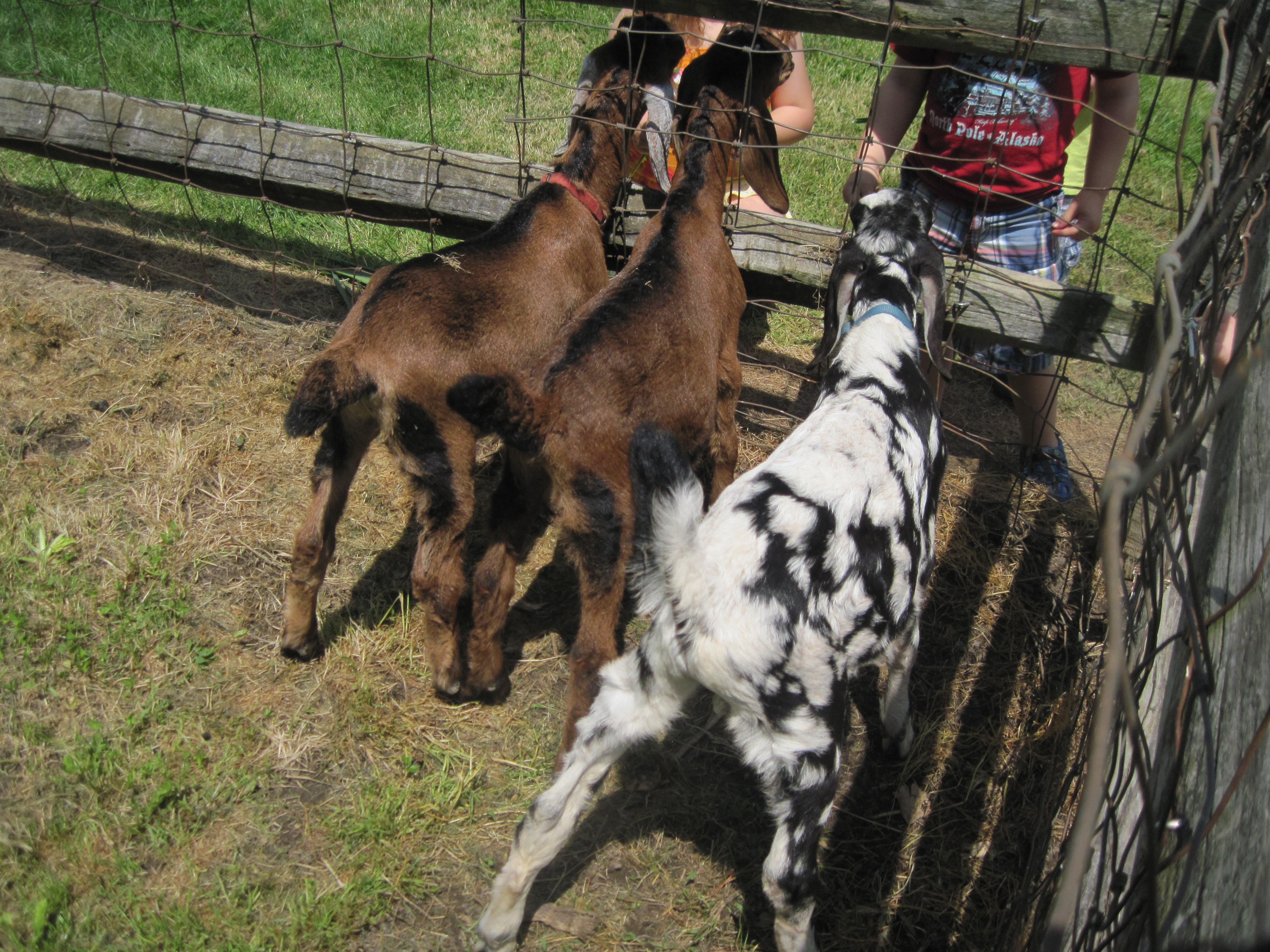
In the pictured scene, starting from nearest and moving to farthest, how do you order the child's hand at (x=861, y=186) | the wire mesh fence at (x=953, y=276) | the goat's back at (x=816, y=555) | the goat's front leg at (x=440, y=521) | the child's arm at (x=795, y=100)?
the wire mesh fence at (x=953, y=276) → the goat's back at (x=816, y=555) → the goat's front leg at (x=440, y=521) → the child's hand at (x=861, y=186) → the child's arm at (x=795, y=100)

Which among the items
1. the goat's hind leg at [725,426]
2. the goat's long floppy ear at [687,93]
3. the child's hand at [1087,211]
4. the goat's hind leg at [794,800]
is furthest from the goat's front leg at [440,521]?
the child's hand at [1087,211]

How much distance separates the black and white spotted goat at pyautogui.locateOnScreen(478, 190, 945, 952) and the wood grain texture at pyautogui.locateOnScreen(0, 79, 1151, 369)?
1160mm

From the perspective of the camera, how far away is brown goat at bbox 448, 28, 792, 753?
286 centimetres

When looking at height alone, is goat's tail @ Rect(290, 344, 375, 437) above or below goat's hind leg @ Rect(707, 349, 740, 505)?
above

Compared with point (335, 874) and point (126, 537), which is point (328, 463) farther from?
point (335, 874)

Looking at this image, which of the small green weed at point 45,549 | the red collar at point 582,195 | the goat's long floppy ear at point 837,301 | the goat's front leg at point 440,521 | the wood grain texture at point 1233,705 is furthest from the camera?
the red collar at point 582,195

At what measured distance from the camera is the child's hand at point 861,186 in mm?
3957

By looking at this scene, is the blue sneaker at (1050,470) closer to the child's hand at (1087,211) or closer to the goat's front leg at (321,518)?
the child's hand at (1087,211)

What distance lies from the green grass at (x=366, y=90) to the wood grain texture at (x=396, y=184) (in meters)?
0.63

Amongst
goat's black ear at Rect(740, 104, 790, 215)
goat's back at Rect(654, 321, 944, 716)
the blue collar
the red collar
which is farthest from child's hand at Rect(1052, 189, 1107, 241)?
the red collar

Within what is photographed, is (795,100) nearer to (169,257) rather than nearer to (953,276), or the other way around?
(953,276)

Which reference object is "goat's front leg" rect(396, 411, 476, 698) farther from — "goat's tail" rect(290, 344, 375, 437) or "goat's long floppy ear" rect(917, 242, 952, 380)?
"goat's long floppy ear" rect(917, 242, 952, 380)

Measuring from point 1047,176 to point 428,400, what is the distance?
2756mm

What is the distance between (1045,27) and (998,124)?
0.51 m
